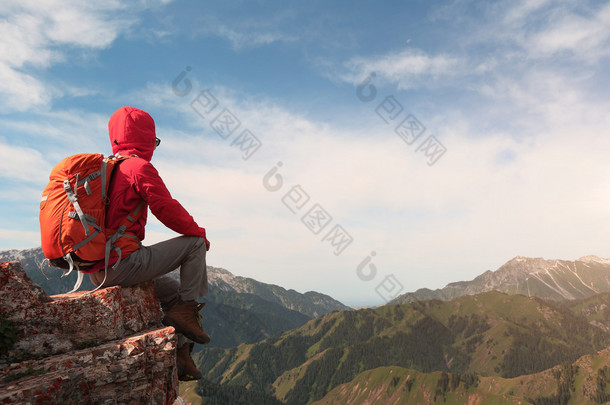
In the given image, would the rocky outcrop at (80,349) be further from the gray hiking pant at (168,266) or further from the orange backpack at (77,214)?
the orange backpack at (77,214)

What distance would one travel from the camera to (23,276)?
7418mm

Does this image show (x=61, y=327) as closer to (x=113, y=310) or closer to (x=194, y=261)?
(x=113, y=310)

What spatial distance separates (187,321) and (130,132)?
481cm

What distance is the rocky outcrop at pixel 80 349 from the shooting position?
257 inches

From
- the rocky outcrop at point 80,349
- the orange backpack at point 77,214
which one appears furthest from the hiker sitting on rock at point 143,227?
the rocky outcrop at point 80,349

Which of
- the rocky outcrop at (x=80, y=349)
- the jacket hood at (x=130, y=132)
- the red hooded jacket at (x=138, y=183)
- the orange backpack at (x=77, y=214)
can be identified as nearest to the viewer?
the rocky outcrop at (x=80, y=349)

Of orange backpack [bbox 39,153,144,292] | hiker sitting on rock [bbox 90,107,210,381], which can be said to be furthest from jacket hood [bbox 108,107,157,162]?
orange backpack [bbox 39,153,144,292]

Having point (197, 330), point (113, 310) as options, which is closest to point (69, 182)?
point (113, 310)

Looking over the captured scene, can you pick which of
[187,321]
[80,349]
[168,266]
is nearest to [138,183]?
[168,266]

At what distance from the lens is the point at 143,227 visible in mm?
8289

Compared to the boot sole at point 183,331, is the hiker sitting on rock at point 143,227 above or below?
above

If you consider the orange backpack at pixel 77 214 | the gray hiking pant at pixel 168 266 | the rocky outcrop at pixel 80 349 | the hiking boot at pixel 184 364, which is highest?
the orange backpack at pixel 77 214

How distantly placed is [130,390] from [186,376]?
6.62ft

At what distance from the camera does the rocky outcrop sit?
652 cm
